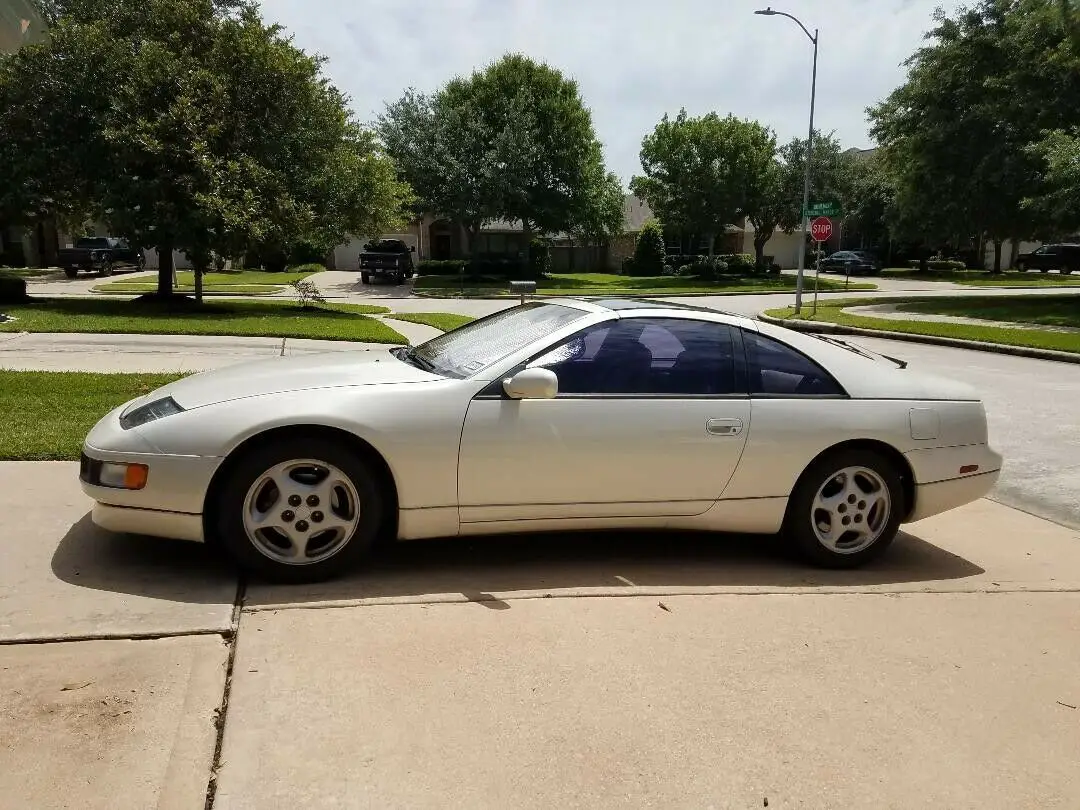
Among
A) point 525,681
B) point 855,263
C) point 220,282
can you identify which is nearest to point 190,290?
point 220,282

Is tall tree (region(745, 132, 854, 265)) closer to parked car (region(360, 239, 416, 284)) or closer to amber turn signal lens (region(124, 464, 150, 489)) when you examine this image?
parked car (region(360, 239, 416, 284))

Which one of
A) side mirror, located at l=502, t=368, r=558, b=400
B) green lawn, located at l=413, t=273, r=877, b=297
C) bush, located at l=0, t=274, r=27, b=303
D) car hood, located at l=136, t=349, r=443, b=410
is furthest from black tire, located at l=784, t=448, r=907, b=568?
green lawn, located at l=413, t=273, r=877, b=297

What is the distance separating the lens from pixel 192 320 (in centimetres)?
1652

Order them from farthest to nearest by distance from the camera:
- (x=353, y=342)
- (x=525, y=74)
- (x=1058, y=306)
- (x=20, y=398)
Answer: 1. (x=525, y=74)
2. (x=1058, y=306)
3. (x=353, y=342)
4. (x=20, y=398)

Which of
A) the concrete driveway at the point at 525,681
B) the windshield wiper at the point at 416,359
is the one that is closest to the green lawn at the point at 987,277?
the windshield wiper at the point at 416,359

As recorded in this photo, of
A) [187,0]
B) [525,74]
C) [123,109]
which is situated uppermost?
[525,74]

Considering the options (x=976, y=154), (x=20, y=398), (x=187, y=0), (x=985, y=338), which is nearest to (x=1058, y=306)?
(x=976, y=154)

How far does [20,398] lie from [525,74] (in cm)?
4028

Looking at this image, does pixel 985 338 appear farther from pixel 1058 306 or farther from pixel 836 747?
pixel 836 747

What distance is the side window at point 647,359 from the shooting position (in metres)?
4.38

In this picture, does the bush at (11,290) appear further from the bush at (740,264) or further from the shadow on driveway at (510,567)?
the bush at (740,264)

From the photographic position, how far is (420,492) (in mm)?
4074

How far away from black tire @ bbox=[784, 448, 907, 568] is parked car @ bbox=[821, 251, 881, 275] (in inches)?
2210

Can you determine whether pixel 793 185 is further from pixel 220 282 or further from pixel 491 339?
pixel 491 339
